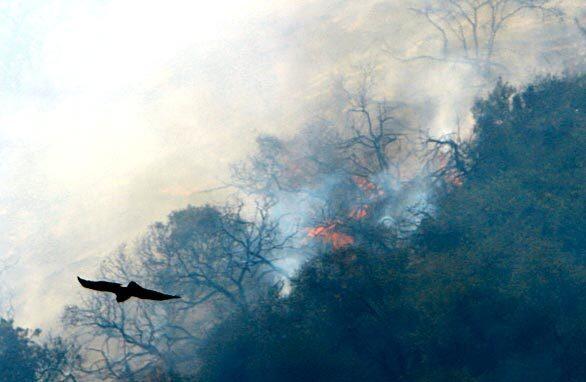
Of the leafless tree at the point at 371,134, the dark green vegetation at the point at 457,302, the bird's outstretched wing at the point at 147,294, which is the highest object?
the leafless tree at the point at 371,134

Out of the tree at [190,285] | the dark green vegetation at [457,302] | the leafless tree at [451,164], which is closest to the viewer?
the dark green vegetation at [457,302]

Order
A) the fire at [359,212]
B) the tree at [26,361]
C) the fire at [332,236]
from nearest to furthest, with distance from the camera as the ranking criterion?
the tree at [26,361], the fire at [332,236], the fire at [359,212]

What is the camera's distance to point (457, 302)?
76.5 feet

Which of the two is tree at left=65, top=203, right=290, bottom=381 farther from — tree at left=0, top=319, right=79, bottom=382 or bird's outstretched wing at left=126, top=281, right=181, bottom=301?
bird's outstretched wing at left=126, top=281, right=181, bottom=301

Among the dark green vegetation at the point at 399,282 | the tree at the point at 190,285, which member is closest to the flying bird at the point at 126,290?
the dark green vegetation at the point at 399,282

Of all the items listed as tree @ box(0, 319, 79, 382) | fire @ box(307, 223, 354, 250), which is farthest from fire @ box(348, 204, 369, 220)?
tree @ box(0, 319, 79, 382)

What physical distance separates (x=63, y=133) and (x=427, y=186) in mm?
46871

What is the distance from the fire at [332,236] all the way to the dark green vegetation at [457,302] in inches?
157

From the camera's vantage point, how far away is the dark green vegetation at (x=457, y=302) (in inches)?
906

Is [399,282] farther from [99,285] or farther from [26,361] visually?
[99,285]

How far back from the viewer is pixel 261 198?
40.5 meters

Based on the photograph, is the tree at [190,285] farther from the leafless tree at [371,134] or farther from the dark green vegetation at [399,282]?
the leafless tree at [371,134]

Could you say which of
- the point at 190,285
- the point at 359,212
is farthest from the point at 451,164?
the point at 190,285

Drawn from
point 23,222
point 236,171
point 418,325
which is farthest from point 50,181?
point 418,325
